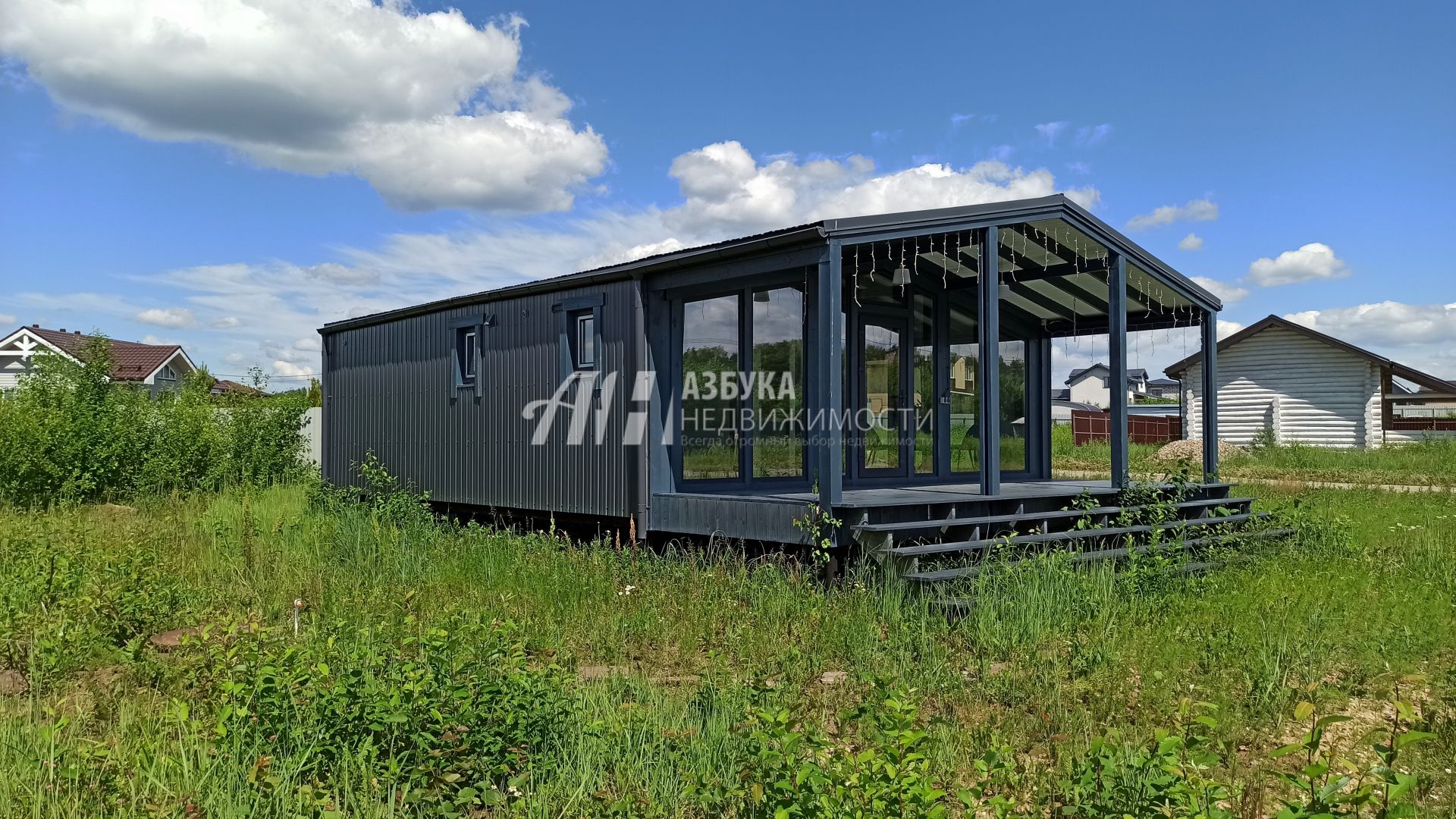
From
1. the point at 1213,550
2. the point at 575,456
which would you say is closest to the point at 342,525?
the point at 575,456

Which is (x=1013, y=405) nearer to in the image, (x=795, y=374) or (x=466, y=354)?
(x=795, y=374)

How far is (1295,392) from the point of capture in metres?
26.5

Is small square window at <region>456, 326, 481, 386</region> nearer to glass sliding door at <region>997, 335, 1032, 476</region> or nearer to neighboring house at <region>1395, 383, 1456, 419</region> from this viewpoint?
glass sliding door at <region>997, 335, 1032, 476</region>

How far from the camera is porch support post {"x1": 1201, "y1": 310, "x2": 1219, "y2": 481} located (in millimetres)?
10812

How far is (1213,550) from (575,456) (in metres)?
6.09

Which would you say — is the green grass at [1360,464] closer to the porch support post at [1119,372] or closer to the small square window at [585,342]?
the porch support post at [1119,372]

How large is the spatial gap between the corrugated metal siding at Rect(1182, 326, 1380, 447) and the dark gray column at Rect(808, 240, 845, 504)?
2209cm

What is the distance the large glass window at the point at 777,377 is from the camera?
9398 mm

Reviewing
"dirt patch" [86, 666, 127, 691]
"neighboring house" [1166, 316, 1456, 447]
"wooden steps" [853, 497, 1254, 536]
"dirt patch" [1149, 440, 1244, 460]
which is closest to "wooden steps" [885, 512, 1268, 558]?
"wooden steps" [853, 497, 1254, 536]

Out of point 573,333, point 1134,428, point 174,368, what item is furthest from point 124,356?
point 1134,428

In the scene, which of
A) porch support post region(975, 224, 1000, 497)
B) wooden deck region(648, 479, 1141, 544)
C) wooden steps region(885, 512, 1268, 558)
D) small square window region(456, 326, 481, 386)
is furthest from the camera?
small square window region(456, 326, 481, 386)

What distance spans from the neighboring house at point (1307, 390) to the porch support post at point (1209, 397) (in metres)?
15.7

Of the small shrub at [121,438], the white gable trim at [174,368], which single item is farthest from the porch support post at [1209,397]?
the white gable trim at [174,368]

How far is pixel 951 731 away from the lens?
166 inches
